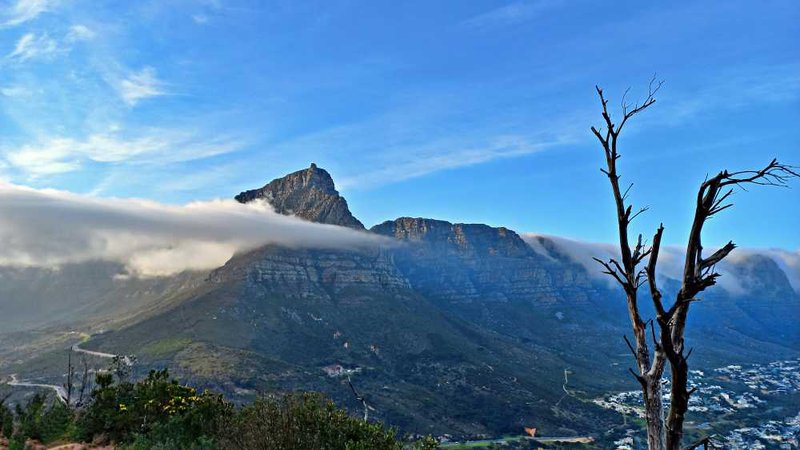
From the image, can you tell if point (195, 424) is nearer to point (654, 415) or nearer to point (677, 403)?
point (654, 415)

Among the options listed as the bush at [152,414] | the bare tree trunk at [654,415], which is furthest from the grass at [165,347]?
the bare tree trunk at [654,415]

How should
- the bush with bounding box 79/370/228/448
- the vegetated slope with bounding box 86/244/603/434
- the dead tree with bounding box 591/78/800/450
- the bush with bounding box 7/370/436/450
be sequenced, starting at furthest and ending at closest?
1. the vegetated slope with bounding box 86/244/603/434
2. the bush with bounding box 79/370/228/448
3. the bush with bounding box 7/370/436/450
4. the dead tree with bounding box 591/78/800/450

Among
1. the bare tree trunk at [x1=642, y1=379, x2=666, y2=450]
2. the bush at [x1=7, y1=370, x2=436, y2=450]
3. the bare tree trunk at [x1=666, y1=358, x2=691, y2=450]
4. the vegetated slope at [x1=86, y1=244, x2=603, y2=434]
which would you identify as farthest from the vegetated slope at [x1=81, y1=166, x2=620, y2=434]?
the bare tree trunk at [x1=666, y1=358, x2=691, y2=450]

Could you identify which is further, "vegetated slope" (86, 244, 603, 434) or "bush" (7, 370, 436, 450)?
"vegetated slope" (86, 244, 603, 434)

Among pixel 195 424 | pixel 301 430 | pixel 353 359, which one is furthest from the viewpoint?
pixel 353 359

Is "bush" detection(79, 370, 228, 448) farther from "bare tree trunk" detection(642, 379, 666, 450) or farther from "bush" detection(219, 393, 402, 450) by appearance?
"bare tree trunk" detection(642, 379, 666, 450)

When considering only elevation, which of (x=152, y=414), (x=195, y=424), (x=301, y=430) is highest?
(x=301, y=430)

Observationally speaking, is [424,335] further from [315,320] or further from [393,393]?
[393,393]

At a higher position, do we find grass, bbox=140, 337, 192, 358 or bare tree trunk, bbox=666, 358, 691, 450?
bare tree trunk, bbox=666, 358, 691, 450

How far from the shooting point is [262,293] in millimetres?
190000

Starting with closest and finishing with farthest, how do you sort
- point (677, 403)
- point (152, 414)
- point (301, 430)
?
point (677, 403) < point (301, 430) < point (152, 414)

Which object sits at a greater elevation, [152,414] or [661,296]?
[661,296]

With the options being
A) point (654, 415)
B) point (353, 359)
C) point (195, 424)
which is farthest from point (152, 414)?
point (353, 359)

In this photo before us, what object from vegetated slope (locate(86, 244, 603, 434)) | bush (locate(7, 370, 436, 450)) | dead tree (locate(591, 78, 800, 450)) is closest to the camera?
dead tree (locate(591, 78, 800, 450))
